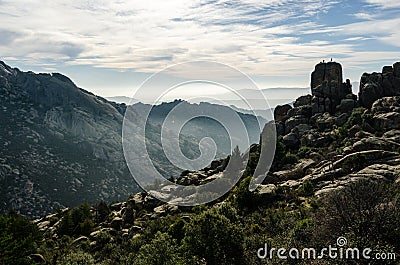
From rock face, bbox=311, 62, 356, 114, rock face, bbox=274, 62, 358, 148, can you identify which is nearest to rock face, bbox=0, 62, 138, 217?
rock face, bbox=274, 62, 358, 148

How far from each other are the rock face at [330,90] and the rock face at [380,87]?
109 inches

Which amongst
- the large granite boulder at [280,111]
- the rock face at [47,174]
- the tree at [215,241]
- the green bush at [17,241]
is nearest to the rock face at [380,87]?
the large granite boulder at [280,111]

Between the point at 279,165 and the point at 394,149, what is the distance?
17.4 meters

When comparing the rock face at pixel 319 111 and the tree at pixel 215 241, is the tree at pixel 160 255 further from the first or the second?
the rock face at pixel 319 111

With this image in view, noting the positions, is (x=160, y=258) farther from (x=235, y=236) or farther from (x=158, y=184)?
(x=158, y=184)

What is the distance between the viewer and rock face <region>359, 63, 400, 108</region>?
71438 millimetres

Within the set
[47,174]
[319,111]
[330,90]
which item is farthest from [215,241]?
[47,174]

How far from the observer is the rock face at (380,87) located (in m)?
71.4

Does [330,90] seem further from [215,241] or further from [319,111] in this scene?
[215,241]

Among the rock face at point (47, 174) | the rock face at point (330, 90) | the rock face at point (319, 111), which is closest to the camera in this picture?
the rock face at point (319, 111)
